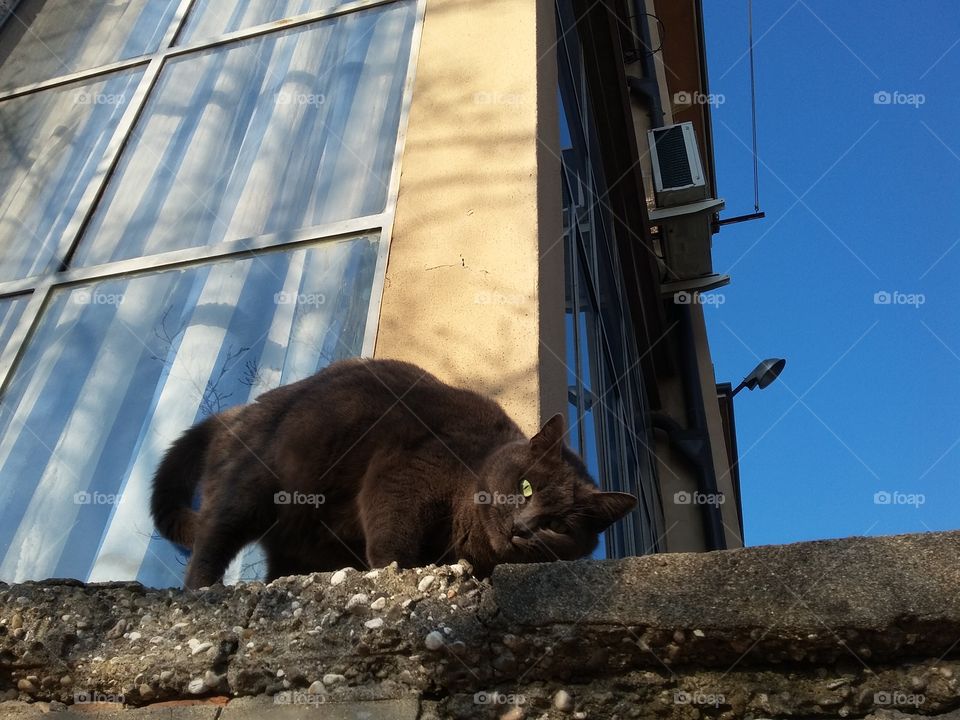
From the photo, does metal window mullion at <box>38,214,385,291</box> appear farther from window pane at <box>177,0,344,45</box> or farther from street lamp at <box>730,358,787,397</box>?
street lamp at <box>730,358,787,397</box>

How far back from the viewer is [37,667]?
1.64 metres

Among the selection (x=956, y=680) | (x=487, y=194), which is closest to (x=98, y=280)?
(x=487, y=194)

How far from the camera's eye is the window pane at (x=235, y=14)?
4578mm

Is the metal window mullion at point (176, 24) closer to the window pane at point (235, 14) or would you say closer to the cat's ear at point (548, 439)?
the window pane at point (235, 14)

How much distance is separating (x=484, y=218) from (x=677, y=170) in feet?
13.5

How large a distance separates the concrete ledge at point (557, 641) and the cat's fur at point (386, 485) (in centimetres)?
62

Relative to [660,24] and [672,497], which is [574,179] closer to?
[672,497]

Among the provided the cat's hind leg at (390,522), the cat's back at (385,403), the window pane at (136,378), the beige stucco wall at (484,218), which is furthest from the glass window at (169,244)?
the cat's hind leg at (390,522)

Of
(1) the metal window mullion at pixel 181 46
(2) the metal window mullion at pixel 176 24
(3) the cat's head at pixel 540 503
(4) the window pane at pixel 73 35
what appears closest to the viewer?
(3) the cat's head at pixel 540 503

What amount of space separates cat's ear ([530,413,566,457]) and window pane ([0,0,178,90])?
12.2ft

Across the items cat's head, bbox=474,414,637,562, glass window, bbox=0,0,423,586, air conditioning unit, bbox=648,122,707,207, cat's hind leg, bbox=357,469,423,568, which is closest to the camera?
cat's hind leg, bbox=357,469,423,568

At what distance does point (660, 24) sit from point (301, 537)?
824 centimetres

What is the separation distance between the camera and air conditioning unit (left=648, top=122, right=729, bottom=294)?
670 centimetres

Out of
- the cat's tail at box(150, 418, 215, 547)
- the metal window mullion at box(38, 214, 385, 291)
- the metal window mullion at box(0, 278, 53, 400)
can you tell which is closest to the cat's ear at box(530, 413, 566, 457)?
the cat's tail at box(150, 418, 215, 547)
